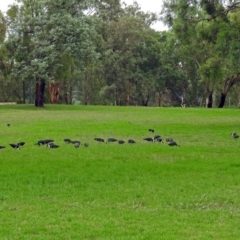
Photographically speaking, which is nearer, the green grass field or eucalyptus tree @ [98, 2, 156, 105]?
the green grass field

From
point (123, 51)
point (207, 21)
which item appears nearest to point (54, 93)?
point (123, 51)

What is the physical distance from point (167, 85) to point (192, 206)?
58558mm

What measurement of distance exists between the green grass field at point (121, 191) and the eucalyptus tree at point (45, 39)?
27.3m

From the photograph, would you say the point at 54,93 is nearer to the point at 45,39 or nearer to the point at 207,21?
the point at 45,39

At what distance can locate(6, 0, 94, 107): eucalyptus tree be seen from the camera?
147 feet

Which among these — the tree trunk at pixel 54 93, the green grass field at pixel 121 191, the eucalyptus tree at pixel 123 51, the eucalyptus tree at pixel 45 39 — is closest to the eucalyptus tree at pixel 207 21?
the green grass field at pixel 121 191

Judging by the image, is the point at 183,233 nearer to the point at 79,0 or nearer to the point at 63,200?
the point at 63,200

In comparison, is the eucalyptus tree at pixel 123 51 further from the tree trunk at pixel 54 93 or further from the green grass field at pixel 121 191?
the green grass field at pixel 121 191

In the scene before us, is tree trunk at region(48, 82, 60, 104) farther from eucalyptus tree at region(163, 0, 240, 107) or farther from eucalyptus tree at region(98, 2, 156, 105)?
eucalyptus tree at region(163, 0, 240, 107)

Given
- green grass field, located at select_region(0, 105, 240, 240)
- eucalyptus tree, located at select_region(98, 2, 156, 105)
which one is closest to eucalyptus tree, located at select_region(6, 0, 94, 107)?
eucalyptus tree, located at select_region(98, 2, 156, 105)

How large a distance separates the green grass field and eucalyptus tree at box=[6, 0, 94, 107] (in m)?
27.3

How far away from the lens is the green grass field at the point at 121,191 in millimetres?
7410

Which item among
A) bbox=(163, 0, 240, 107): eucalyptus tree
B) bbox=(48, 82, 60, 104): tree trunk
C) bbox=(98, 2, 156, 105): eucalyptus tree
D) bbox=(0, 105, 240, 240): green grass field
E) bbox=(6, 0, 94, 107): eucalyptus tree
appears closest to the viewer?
bbox=(0, 105, 240, 240): green grass field

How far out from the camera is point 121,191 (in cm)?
1015
